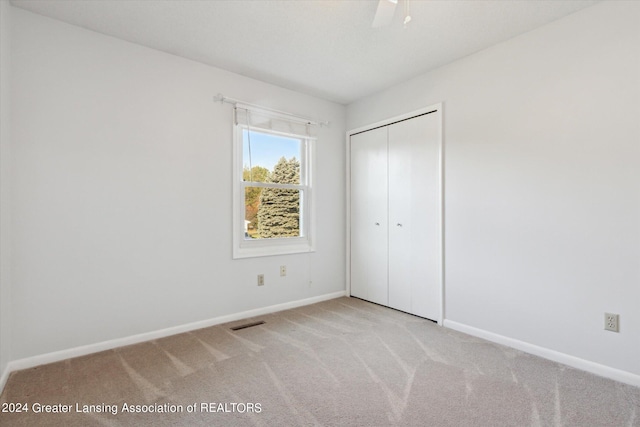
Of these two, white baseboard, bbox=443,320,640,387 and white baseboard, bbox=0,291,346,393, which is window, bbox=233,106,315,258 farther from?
→ white baseboard, bbox=443,320,640,387

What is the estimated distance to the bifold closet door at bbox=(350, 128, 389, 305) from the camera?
367 cm

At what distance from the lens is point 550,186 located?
93.1 inches

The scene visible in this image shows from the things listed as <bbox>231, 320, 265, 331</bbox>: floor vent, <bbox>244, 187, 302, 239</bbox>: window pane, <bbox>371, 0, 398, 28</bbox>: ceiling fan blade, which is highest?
<bbox>371, 0, 398, 28</bbox>: ceiling fan blade

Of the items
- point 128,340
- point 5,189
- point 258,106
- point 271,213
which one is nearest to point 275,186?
point 271,213

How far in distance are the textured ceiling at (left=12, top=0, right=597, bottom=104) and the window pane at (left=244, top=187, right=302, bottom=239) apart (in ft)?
4.13

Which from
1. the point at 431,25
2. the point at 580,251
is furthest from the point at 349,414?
the point at 431,25

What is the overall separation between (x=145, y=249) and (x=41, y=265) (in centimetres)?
67

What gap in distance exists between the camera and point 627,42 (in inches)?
79.9

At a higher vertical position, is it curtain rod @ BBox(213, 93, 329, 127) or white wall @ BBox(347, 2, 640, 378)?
curtain rod @ BBox(213, 93, 329, 127)

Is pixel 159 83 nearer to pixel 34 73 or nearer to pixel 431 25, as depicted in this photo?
pixel 34 73

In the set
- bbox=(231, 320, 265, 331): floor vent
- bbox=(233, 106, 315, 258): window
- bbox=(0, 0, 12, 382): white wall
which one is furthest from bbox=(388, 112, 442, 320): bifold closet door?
bbox=(0, 0, 12, 382): white wall

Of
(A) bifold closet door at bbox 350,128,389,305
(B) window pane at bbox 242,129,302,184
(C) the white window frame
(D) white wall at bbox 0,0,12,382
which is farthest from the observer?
(A) bifold closet door at bbox 350,128,389,305

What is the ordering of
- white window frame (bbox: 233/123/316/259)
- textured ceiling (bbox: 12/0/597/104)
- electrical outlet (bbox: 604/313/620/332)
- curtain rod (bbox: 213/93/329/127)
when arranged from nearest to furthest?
electrical outlet (bbox: 604/313/620/332), textured ceiling (bbox: 12/0/597/104), curtain rod (bbox: 213/93/329/127), white window frame (bbox: 233/123/316/259)

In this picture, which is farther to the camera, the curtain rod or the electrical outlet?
the curtain rod
